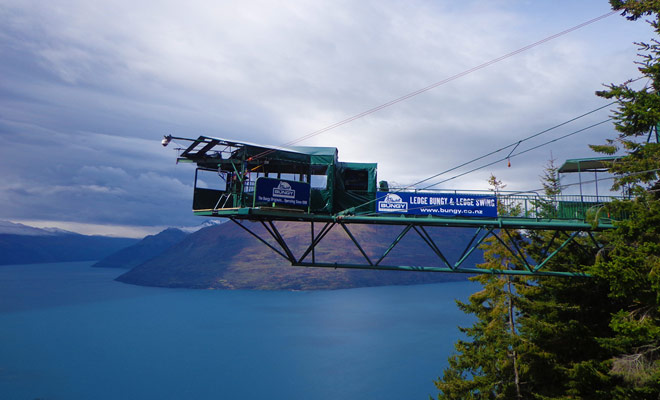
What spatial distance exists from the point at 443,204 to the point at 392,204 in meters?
2.23

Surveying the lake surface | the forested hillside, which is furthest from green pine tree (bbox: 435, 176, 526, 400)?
the lake surface

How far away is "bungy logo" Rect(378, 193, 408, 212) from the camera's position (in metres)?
17.3

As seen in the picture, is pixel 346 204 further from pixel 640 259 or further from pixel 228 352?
pixel 228 352

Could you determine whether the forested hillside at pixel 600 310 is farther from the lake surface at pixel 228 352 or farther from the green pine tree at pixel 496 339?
the lake surface at pixel 228 352

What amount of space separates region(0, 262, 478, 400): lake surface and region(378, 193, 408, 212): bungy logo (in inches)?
2455

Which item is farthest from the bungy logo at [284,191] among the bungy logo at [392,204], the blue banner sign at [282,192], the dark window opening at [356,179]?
the bungy logo at [392,204]

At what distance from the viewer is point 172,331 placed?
414ft

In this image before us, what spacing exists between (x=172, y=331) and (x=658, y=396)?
134 metres

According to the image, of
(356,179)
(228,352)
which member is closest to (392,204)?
(356,179)

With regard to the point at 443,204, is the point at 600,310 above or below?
below

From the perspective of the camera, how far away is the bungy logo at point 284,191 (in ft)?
55.2

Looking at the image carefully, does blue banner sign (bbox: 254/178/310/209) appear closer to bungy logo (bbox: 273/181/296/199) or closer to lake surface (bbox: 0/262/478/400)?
bungy logo (bbox: 273/181/296/199)

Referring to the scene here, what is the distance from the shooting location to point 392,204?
1744 centimetres

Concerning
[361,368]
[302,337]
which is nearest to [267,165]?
[361,368]
